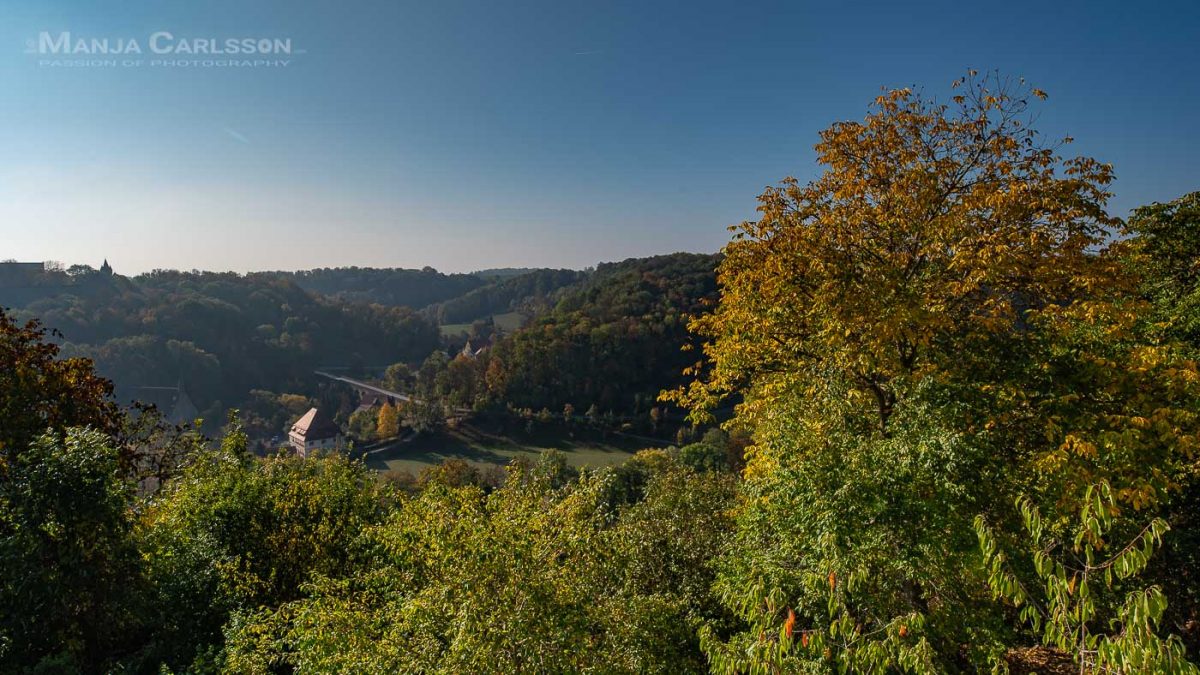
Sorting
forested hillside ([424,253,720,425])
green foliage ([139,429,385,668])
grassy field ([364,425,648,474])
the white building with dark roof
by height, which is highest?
green foliage ([139,429,385,668])

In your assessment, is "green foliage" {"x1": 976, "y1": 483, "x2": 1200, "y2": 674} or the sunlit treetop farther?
the sunlit treetop

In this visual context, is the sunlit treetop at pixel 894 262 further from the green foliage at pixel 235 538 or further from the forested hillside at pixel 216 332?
the forested hillside at pixel 216 332

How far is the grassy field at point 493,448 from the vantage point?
7900cm

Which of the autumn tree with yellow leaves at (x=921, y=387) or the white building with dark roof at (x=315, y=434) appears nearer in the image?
the autumn tree with yellow leaves at (x=921, y=387)

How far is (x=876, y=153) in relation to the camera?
35.8 feet

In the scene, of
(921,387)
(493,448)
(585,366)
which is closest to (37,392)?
(921,387)

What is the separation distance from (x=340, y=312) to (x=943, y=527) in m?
195

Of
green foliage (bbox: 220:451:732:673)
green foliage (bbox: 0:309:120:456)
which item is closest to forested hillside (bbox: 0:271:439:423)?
green foliage (bbox: 0:309:120:456)

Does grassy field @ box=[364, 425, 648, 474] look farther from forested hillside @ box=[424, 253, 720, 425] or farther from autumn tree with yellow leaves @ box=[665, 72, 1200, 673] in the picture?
autumn tree with yellow leaves @ box=[665, 72, 1200, 673]

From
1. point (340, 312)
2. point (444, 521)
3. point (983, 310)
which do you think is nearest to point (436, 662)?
point (444, 521)

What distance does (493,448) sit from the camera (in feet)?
286

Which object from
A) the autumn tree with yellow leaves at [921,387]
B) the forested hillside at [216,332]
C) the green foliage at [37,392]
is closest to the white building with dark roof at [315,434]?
the forested hillside at [216,332]

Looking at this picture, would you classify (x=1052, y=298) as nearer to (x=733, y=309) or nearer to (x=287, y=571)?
(x=733, y=309)

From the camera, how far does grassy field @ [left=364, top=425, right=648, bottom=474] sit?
7900 cm
